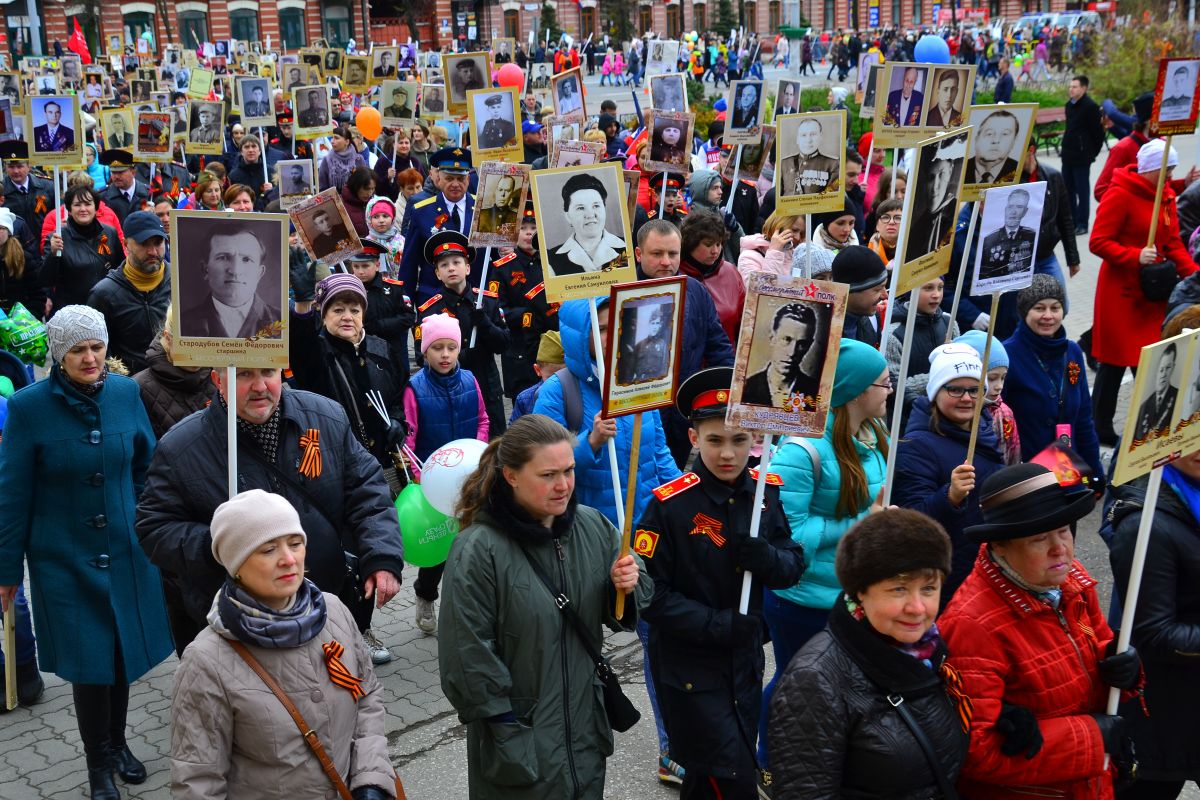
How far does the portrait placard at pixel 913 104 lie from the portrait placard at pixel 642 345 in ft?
15.4

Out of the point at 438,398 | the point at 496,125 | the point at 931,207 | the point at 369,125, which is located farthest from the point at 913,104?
the point at 369,125

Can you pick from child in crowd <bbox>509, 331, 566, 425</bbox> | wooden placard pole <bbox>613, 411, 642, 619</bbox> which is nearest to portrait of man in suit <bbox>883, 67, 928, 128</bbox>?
child in crowd <bbox>509, 331, 566, 425</bbox>

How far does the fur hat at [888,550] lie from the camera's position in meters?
2.97

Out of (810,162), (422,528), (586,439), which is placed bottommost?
(422,528)

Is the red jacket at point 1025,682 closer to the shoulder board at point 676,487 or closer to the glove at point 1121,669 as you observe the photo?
the glove at point 1121,669

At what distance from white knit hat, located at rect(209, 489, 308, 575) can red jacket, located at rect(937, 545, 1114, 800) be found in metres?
1.70

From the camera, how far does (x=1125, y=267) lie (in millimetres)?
8359

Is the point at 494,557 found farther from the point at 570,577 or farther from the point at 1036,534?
the point at 1036,534

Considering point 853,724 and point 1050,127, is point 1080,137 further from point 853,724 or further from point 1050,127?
point 853,724

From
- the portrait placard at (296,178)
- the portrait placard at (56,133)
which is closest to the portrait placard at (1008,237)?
the portrait placard at (296,178)

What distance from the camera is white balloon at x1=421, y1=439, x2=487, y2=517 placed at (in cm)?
542

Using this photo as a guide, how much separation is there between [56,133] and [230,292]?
286 inches

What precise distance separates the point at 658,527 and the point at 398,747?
70.7 inches

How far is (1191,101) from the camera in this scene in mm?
8383
